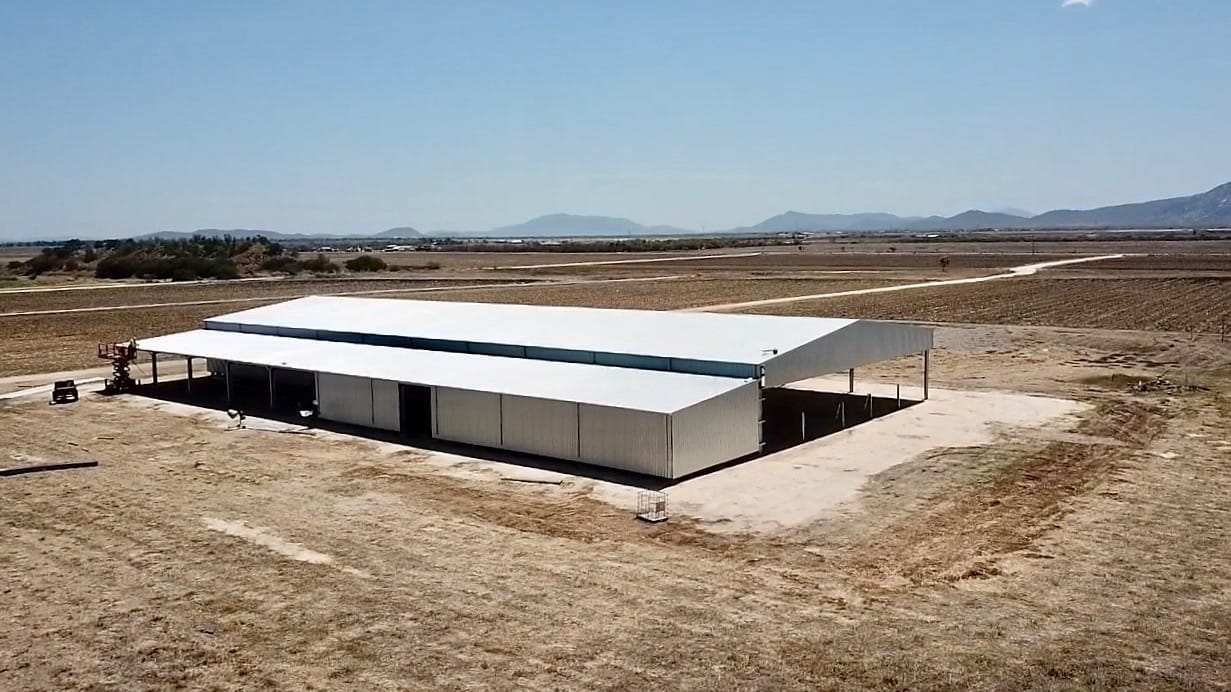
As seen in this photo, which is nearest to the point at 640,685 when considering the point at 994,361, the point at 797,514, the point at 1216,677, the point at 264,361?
the point at 1216,677

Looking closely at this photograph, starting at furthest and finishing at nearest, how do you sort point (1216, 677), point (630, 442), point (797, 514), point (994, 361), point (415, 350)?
1. point (994, 361)
2. point (415, 350)
3. point (630, 442)
4. point (797, 514)
5. point (1216, 677)

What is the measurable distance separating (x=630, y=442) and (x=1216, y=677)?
13.5 m

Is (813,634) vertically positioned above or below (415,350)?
below

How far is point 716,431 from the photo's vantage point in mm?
25062

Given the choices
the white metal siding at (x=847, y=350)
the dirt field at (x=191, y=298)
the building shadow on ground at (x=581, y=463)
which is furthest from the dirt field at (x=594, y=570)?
the dirt field at (x=191, y=298)

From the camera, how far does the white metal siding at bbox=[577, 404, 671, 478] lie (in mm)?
23844

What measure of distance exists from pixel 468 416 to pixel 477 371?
217 centimetres

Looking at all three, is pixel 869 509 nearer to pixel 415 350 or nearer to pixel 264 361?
pixel 415 350

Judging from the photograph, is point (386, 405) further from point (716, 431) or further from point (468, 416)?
point (716, 431)

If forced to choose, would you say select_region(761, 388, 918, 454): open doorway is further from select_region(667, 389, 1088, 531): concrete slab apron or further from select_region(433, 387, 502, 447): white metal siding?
select_region(433, 387, 502, 447): white metal siding

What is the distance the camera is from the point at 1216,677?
1318 centimetres

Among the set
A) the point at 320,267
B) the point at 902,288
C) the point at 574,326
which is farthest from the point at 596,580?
the point at 320,267

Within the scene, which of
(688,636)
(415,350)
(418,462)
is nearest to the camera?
(688,636)

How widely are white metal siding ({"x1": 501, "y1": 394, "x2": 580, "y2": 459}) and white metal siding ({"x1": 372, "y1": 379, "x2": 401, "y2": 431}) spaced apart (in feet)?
14.4
